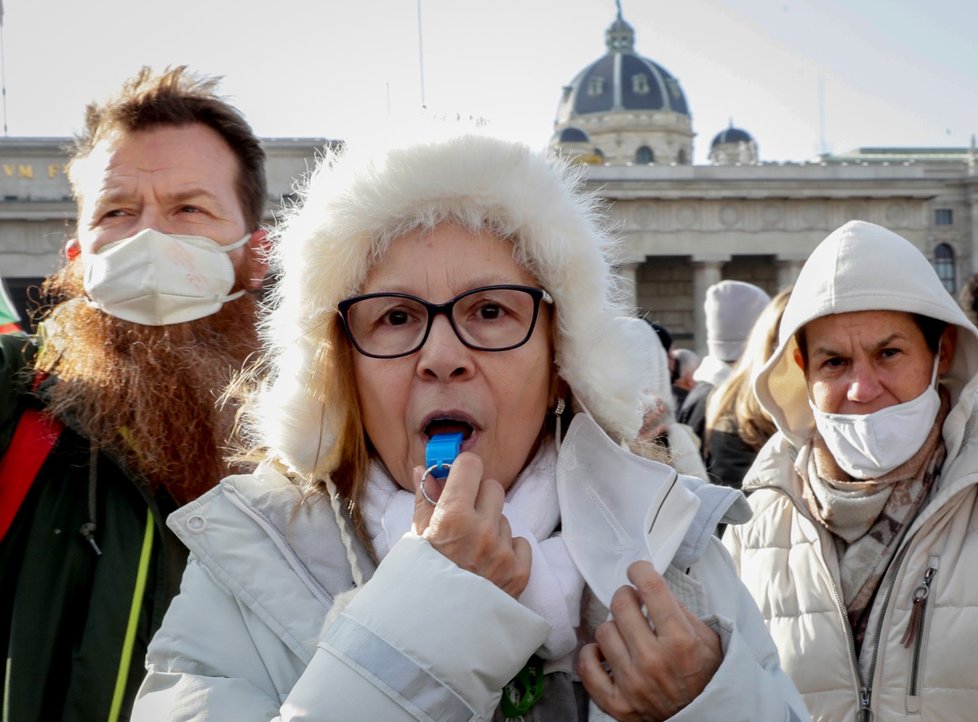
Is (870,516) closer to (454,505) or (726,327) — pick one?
(454,505)

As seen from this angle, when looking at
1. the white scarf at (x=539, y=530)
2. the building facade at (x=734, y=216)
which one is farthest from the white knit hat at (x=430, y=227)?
the building facade at (x=734, y=216)

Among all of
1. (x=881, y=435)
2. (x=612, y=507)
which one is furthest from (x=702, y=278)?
(x=612, y=507)

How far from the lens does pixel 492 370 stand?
1861 millimetres

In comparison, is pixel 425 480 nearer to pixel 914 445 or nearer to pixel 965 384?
pixel 914 445

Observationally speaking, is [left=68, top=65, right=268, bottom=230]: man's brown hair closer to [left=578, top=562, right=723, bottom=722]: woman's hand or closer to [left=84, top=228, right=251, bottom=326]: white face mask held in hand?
[left=84, top=228, right=251, bottom=326]: white face mask held in hand

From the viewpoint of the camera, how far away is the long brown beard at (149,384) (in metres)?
2.53

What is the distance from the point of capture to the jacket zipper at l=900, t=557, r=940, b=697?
8.98 feet

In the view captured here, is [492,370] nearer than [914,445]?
Yes

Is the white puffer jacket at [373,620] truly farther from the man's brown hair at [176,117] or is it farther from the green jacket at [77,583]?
the man's brown hair at [176,117]

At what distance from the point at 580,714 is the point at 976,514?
4.71ft

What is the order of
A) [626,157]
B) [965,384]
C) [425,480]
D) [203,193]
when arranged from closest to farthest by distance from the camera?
[425,480], [203,193], [965,384], [626,157]

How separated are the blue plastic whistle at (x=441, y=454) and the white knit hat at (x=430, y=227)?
253mm

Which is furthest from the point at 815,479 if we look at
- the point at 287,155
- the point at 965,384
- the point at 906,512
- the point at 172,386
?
the point at 287,155

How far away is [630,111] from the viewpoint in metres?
92.0
